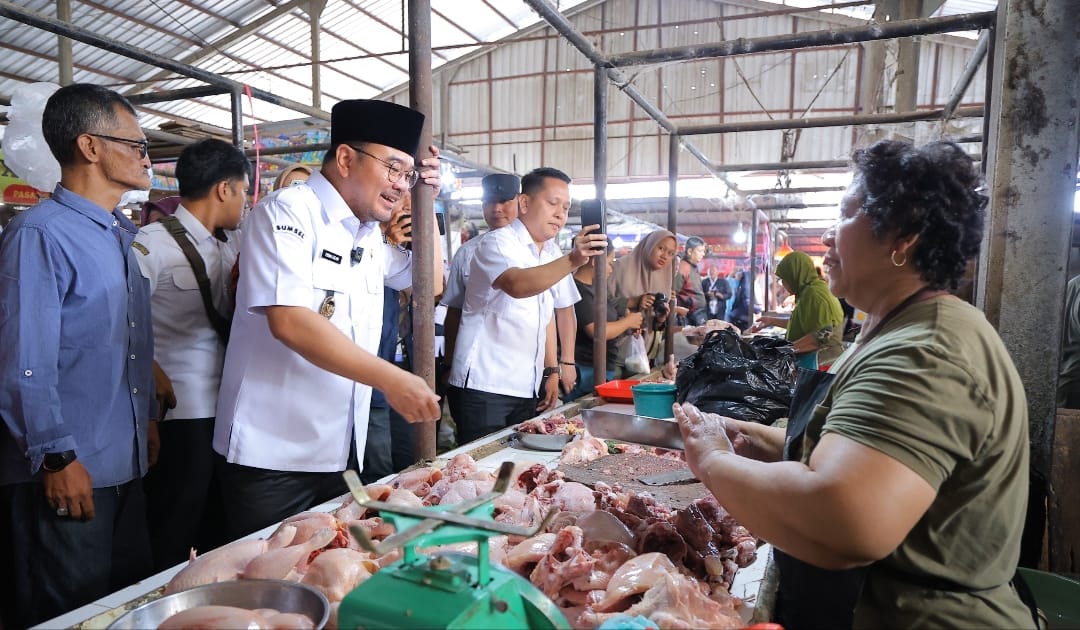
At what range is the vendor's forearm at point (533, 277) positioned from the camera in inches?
142

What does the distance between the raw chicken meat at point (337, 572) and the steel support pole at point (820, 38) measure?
8.59ft

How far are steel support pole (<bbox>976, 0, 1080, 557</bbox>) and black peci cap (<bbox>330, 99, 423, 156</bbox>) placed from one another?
229 cm

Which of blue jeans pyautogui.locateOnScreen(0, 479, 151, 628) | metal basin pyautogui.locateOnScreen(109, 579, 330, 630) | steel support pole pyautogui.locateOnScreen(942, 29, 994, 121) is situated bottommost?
blue jeans pyautogui.locateOnScreen(0, 479, 151, 628)

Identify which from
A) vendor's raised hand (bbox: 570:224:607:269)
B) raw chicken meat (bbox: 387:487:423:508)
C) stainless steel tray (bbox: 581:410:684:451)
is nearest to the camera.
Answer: raw chicken meat (bbox: 387:487:423:508)

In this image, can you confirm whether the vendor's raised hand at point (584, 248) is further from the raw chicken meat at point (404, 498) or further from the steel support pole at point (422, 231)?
the raw chicken meat at point (404, 498)

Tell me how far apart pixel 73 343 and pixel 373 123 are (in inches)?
50.8

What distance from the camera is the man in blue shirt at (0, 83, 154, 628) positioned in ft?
7.30

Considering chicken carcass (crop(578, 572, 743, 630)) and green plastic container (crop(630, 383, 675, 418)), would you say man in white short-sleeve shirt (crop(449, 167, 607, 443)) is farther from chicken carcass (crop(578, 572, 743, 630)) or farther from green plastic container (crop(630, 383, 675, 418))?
chicken carcass (crop(578, 572, 743, 630))

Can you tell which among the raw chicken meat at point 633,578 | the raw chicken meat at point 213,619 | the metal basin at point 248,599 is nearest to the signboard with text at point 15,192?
the metal basin at point 248,599

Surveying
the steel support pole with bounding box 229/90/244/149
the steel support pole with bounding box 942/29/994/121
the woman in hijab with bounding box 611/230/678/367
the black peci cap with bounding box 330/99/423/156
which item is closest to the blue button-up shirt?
the black peci cap with bounding box 330/99/423/156

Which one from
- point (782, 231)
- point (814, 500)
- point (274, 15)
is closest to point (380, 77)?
point (274, 15)

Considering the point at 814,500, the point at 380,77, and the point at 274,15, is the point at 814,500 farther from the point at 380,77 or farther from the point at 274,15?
the point at 380,77

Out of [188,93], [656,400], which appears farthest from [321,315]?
[188,93]

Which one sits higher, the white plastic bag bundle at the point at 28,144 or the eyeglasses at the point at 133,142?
the white plastic bag bundle at the point at 28,144
